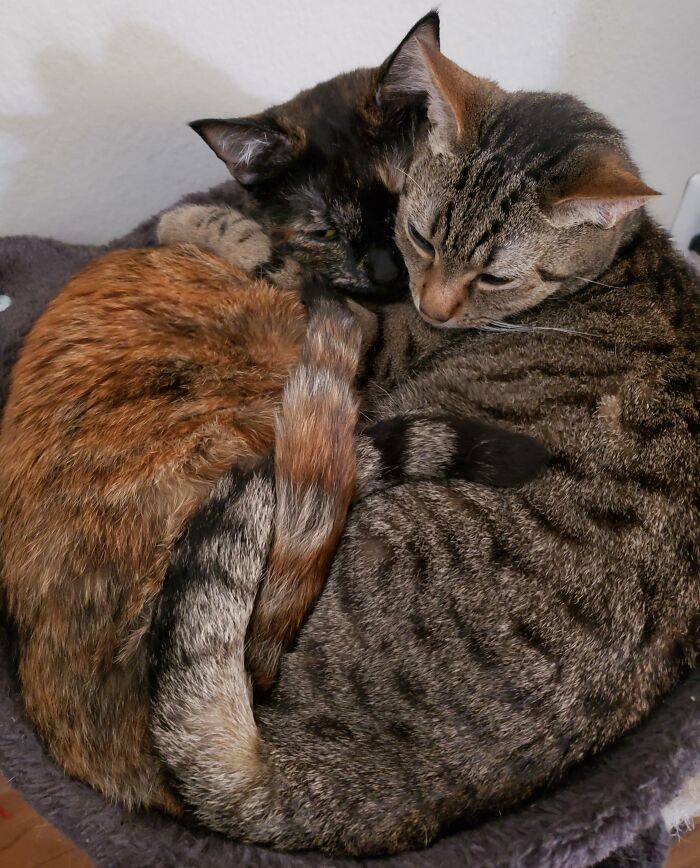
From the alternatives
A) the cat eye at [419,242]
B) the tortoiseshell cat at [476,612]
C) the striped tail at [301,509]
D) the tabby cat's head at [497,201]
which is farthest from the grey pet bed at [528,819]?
the cat eye at [419,242]

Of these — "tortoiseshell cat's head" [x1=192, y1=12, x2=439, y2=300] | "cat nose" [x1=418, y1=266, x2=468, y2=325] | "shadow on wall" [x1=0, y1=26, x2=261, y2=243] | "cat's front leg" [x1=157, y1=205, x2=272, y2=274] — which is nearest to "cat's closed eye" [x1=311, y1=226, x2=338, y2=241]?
"tortoiseshell cat's head" [x1=192, y1=12, x2=439, y2=300]

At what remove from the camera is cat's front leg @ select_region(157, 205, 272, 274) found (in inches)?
57.1

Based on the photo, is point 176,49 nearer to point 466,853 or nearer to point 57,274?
point 57,274

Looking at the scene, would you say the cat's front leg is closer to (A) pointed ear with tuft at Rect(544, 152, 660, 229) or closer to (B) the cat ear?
(B) the cat ear

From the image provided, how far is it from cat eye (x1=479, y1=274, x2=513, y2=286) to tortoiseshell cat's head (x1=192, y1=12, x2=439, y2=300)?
22 centimetres

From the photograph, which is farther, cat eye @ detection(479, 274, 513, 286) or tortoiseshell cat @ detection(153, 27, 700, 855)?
cat eye @ detection(479, 274, 513, 286)

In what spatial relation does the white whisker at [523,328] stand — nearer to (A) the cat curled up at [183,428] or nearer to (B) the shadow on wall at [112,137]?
(A) the cat curled up at [183,428]

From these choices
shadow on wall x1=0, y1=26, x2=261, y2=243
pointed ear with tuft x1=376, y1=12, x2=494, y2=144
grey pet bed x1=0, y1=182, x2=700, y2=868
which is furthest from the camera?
shadow on wall x1=0, y1=26, x2=261, y2=243

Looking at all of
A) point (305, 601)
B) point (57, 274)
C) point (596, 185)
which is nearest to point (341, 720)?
point (305, 601)

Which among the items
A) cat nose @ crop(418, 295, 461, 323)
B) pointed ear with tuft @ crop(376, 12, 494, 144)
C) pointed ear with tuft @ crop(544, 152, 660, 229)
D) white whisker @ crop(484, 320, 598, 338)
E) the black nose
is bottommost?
white whisker @ crop(484, 320, 598, 338)

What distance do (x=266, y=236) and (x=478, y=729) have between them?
1087 mm

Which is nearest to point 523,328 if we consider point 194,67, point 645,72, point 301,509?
point 301,509

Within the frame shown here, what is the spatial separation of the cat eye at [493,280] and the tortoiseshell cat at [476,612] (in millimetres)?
50

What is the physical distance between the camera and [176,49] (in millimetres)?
1602
